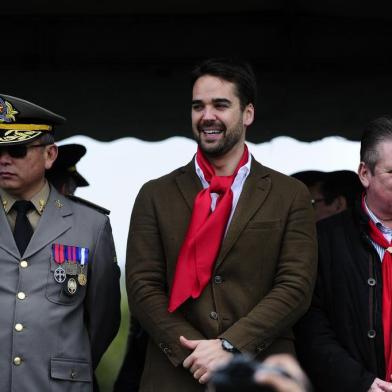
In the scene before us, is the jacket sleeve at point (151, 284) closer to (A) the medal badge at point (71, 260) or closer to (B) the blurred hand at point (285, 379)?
(A) the medal badge at point (71, 260)

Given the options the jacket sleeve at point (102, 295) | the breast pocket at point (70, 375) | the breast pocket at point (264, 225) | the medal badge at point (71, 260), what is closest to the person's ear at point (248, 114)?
the breast pocket at point (264, 225)

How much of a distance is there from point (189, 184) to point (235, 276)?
393 mm

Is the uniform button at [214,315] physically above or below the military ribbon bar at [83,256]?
below

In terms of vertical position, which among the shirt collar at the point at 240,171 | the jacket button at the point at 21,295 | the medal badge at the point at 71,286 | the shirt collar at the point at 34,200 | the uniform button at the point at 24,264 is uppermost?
the shirt collar at the point at 240,171

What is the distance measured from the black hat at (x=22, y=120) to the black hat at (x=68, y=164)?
0.91 meters

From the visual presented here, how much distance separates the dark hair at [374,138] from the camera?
12.1 ft

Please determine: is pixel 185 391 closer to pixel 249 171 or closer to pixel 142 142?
pixel 249 171

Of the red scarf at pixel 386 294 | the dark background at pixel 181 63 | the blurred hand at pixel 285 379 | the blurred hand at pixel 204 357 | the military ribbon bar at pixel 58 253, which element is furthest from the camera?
the dark background at pixel 181 63

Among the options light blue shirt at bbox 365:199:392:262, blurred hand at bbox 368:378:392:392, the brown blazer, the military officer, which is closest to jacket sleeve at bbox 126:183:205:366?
the brown blazer

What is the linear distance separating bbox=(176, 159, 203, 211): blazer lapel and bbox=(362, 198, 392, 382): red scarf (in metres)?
0.66

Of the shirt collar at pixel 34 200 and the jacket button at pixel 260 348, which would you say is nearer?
the jacket button at pixel 260 348

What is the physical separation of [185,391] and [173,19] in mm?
2225

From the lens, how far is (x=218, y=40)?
5.12 metres

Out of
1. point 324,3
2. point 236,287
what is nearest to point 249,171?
point 236,287
